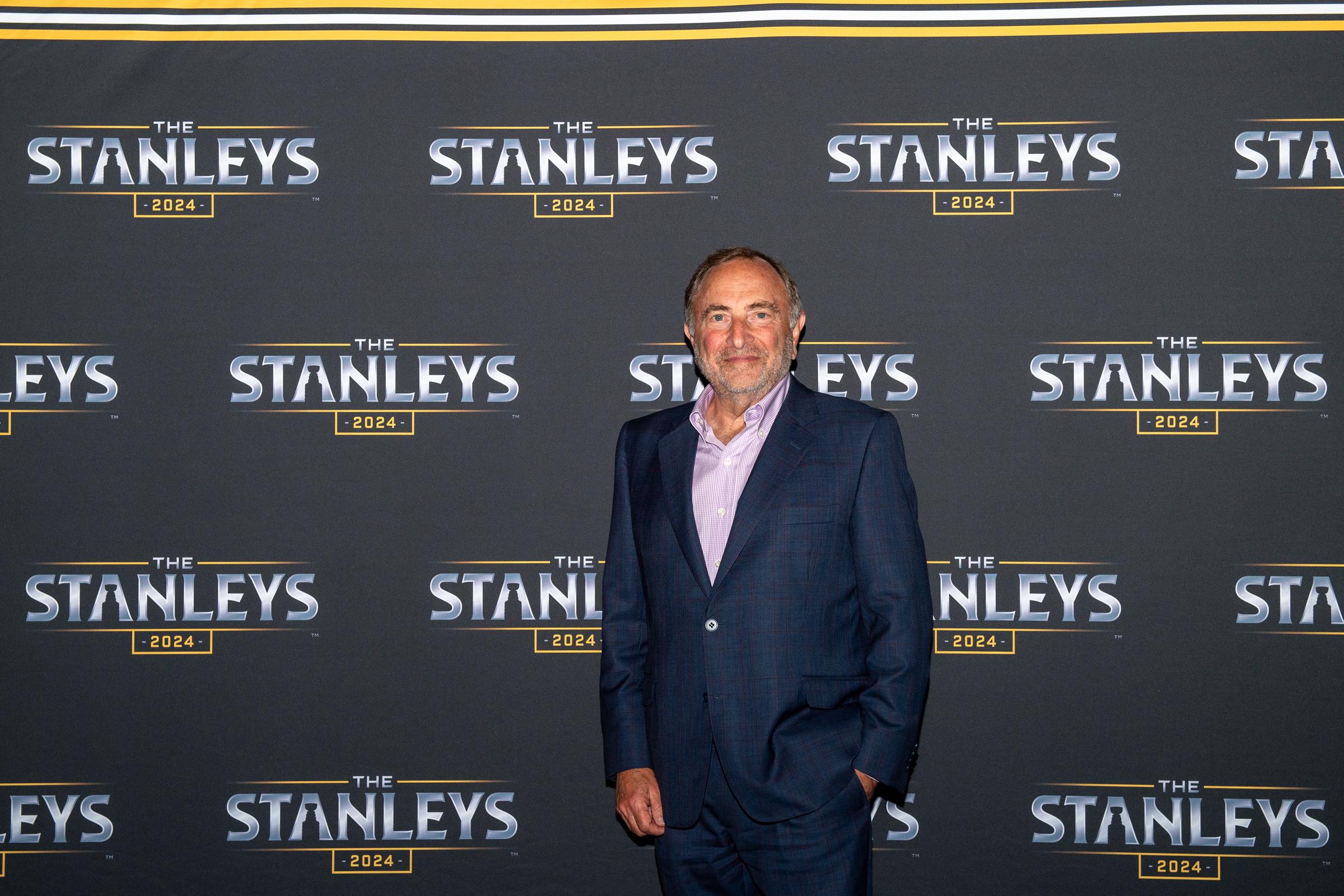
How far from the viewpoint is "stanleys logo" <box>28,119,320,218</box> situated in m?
2.42

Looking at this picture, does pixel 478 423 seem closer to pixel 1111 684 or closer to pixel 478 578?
pixel 478 578

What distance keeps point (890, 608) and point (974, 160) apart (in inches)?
52.5

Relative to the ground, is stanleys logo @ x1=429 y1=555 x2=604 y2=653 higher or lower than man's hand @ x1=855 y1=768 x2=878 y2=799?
higher

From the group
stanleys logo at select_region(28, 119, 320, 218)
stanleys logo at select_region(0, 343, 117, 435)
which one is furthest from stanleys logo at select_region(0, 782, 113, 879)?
stanleys logo at select_region(28, 119, 320, 218)

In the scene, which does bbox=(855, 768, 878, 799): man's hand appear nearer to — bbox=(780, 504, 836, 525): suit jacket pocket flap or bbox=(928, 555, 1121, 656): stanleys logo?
bbox=(780, 504, 836, 525): suit jacket pocket flap

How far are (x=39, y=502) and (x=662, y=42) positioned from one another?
201 centimetres

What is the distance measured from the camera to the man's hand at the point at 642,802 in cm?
169

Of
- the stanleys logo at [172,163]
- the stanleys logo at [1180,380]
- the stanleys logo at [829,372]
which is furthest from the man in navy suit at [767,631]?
the stanleys logo at [172,163]

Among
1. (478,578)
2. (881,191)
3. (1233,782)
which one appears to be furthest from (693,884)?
(881,191)

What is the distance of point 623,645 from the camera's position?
1796 millimetres

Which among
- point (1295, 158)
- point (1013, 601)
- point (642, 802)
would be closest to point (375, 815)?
point (642, 802)

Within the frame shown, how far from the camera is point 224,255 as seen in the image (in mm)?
2420

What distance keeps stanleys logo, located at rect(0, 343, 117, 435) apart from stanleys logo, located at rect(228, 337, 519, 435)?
0.34 metres

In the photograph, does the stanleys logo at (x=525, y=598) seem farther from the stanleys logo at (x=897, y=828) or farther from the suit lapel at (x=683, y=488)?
the stanleys logo at (x=897, y=828)
